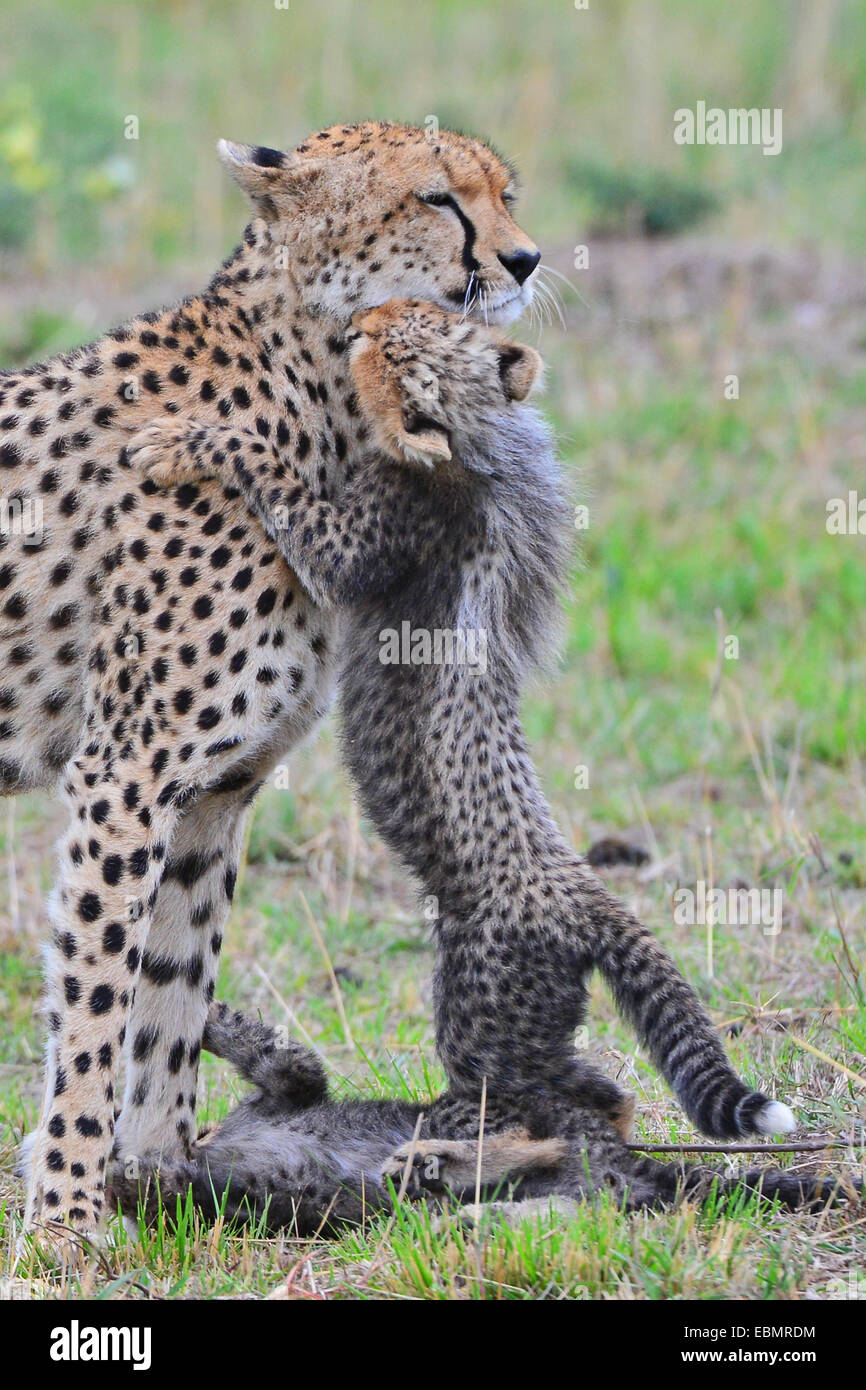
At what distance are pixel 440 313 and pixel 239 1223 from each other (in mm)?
1906

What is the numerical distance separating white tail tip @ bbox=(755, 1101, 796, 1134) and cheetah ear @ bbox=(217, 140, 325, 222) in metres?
2.14

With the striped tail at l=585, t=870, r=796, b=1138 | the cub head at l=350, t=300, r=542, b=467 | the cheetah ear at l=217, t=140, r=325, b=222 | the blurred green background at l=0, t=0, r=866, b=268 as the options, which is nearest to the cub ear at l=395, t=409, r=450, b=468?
the cub head at l=350, t=300, r=542, b=467

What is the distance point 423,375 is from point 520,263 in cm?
34

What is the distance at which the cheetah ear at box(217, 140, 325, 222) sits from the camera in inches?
159

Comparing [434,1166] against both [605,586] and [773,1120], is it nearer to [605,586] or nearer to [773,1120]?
[773,1120]

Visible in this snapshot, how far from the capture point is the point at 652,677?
7430 mm

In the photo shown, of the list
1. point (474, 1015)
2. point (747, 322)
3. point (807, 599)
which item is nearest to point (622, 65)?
point (747, 322)

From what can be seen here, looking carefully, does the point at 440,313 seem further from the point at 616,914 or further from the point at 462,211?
the point at 616,914

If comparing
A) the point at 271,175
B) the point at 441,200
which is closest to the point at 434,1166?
→ the point at 441,200

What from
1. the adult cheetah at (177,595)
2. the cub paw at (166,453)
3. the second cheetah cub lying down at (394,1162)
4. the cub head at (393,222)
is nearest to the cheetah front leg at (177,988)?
the adult cheetah at (177,595)

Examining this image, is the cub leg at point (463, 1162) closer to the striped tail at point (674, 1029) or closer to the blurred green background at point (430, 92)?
the striped tail at point (674, 1029)

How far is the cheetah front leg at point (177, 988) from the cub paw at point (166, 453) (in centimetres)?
73

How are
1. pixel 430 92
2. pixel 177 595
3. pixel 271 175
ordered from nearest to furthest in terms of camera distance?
pixel 177 595 < pixel 271 175 < pixel 430 92

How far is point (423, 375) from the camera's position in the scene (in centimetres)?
384
